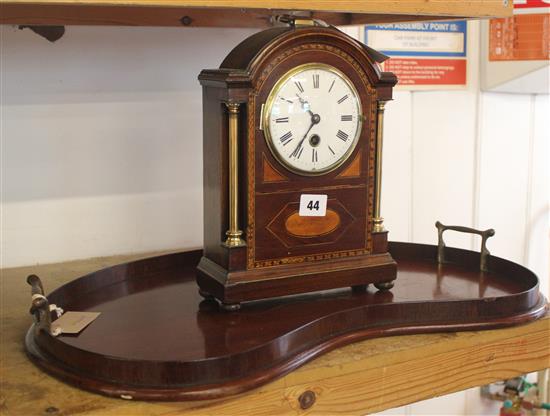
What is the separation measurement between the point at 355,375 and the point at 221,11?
25.5 inches

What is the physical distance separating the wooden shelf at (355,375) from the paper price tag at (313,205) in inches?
7.1

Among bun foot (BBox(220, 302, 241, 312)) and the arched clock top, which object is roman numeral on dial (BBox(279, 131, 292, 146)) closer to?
the arched clock top

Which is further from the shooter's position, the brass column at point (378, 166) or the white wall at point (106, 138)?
the white wall at point (106, 138)

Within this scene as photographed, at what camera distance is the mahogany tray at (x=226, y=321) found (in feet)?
2.74

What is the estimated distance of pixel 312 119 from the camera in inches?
39.5

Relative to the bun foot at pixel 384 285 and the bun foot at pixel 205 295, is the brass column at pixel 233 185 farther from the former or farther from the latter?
the bun foot at pixel 384 285

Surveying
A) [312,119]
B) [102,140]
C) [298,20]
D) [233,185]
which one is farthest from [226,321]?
[102,140]

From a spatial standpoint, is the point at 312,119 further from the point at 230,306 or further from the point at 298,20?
the point at 230,306

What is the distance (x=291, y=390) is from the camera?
0.88 m

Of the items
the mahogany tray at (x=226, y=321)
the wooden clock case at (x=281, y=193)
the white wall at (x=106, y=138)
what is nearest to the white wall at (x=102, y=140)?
the white wall at (x=106, y=138)

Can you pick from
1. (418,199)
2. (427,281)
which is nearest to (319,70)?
(427,281)

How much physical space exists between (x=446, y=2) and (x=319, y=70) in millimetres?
195

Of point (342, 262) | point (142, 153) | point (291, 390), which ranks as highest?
point (142, 153)

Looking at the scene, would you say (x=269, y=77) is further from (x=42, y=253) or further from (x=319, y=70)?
(x=42, y=253)
